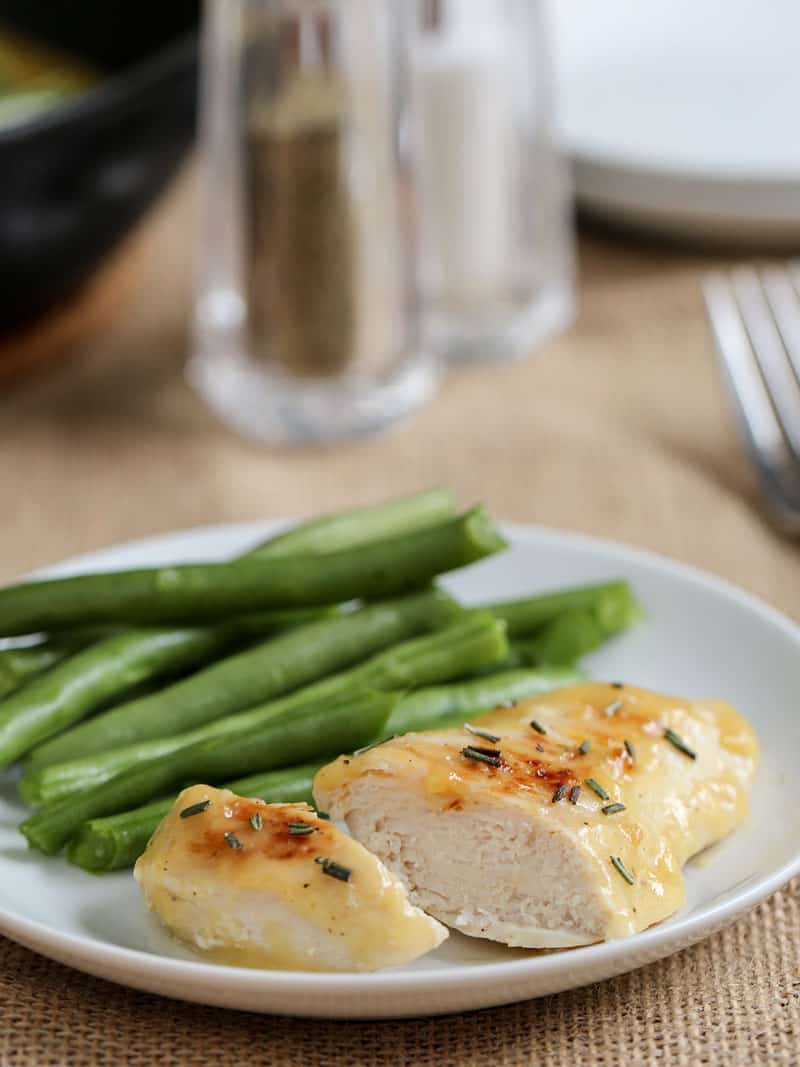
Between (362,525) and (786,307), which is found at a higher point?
(362,525)

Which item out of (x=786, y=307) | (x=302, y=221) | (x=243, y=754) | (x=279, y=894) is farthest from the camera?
(x=786, y=307)

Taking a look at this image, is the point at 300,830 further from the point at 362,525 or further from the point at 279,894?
the point at 362,525

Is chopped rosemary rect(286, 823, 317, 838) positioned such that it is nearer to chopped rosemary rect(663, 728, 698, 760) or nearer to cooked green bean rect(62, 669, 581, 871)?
cooked green bean rect(62, 669, 581, 871)

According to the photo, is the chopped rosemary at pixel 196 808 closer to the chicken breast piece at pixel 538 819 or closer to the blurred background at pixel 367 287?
the chicken breast piece at pixel 538 819

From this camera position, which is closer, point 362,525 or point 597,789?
point 597,789

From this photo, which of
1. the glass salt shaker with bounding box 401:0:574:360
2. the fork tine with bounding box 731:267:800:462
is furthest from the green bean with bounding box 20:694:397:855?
the glass salt shaker with bounding box 401:0:574:360

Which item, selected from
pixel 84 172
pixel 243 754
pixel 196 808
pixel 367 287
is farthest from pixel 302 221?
pixel 196 808
